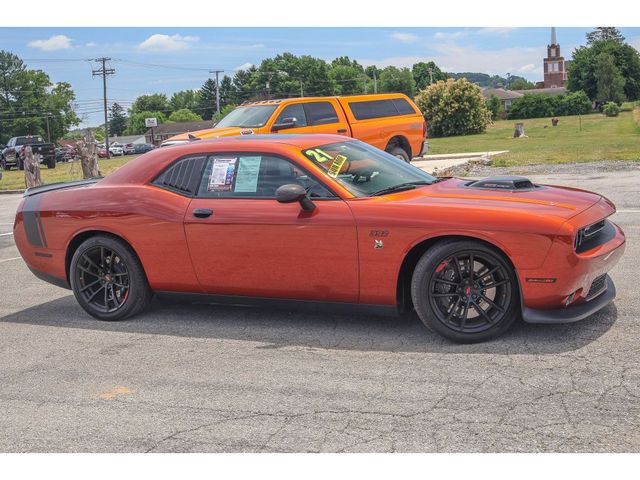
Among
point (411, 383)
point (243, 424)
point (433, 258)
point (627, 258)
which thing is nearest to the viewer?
point (243, 424)

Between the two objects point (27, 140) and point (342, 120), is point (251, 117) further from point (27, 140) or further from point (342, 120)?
point (27, 140)

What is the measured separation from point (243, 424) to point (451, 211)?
2095 millimetres

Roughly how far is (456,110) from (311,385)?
54765 mm

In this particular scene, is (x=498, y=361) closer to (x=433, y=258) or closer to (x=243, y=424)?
(x=433, y=258)

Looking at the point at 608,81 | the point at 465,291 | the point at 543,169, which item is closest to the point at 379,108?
the point at 543,169

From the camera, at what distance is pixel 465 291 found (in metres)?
5.31

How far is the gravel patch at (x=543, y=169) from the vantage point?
18.5 meters

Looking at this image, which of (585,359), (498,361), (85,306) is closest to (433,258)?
(498,361)

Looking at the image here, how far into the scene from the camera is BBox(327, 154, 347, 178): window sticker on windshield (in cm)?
594

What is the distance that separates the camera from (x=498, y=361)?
495 centimetres

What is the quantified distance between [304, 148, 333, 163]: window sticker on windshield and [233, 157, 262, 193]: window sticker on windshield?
15.4 inches

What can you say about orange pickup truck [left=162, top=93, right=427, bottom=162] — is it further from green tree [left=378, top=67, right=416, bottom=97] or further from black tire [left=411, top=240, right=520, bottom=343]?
green tree [left=378, top=67, right=416, bottom=97]

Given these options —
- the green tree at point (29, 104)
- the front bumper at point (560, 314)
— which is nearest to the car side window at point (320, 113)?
the front bumper at point (560, 314)

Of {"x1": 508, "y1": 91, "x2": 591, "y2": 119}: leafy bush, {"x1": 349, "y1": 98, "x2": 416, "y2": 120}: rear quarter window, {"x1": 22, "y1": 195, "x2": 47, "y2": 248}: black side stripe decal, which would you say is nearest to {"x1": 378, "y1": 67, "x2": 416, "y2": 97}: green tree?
{"x1": 508, "y1": 91, "x2": 591, "y2": 119}: leafy bush
